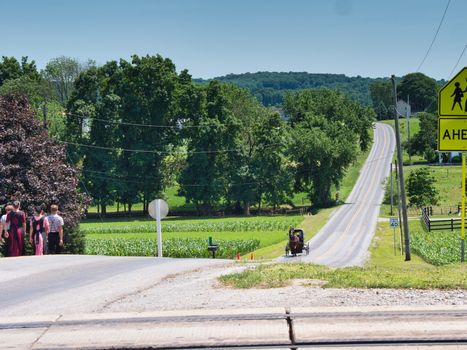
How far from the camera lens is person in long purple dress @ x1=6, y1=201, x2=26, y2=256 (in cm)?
1945

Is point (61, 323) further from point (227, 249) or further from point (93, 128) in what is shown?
point (93, 128)

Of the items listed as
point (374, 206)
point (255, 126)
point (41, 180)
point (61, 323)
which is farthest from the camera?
point (255, 126)

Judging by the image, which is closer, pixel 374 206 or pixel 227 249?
pixel 227 249

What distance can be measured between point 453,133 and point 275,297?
958 cm

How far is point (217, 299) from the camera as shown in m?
10.6

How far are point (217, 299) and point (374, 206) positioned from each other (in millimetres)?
83924

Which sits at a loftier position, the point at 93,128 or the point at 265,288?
the point at 93,128

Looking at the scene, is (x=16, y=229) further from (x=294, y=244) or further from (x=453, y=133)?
(x=294, y=244)

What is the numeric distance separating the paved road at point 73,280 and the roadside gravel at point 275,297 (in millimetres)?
565

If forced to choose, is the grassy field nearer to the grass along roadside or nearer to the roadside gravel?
the grass along roadside

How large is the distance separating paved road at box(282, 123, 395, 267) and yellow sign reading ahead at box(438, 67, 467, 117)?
79.0 feet

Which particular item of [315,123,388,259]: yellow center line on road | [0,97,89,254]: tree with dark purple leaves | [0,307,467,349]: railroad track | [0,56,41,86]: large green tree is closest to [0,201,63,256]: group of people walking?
[0,307,467,349]: railroad track

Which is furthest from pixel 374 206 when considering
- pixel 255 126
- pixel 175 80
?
pixel 175 80

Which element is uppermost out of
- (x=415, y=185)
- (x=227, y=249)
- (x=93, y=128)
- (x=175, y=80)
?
(x=175, y=80)
